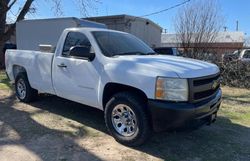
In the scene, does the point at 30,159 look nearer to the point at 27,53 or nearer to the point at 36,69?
the point at 36,69

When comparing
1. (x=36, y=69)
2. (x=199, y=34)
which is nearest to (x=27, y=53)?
(x=36, y=69)

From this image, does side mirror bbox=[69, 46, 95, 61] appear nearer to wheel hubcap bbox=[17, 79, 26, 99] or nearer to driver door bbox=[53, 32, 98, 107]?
driver door bbox=[53, 32, 98, 107]

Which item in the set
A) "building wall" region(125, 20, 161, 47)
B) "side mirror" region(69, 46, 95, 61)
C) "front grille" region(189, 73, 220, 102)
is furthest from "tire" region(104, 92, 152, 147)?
"building wall" region(125, 20, 161, 47)

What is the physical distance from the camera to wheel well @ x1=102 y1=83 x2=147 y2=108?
17.0ft

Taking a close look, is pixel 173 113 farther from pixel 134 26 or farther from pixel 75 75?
pixel 134 26

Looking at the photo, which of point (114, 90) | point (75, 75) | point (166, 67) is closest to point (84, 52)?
point (75, 75)

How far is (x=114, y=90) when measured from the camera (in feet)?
18.6

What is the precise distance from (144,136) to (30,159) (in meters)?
1.69

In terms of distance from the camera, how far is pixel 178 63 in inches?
209

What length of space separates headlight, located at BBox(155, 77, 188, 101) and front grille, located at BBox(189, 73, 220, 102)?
0.11 meters

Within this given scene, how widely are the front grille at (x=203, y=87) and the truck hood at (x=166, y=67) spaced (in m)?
0.08

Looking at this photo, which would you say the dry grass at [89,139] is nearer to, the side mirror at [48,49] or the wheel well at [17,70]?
the wheel well at [17,70]

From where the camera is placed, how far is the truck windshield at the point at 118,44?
5910 mm

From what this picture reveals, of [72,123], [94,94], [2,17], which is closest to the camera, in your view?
[94,94]
